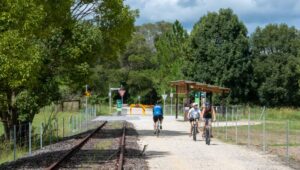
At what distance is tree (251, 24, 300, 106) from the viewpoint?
299ft

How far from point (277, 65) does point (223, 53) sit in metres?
17.5

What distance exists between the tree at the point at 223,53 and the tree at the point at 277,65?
4.47 metres

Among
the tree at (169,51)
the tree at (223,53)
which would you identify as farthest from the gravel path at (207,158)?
the tree at (169,51)

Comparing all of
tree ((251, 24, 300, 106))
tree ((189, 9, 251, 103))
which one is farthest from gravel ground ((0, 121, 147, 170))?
tree ((251, 24, 300, 106))

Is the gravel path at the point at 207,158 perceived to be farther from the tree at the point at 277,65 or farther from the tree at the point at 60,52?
the tree at the point at 277,65

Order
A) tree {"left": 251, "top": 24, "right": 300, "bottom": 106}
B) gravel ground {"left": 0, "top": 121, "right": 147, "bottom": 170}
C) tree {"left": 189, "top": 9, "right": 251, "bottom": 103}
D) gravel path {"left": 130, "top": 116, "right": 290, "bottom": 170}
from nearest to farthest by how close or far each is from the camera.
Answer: gravel path {"left": 130, "top": 116, "right": 290, "bottom": 170} < gravel ground {"left": 0, "top": 121, "right": 147, "bottom": 170} < tree {"left": 189, "top": 9, "right": 251, "bottom": 103} < tree {"left": 251, "top": 24, "right": 300, "bottom": 106}

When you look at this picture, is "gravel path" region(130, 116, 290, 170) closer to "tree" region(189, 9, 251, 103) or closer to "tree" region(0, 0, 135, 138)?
"tree" region(0, 0, 135, 138)

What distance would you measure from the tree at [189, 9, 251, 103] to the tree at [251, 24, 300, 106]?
4.47 meters

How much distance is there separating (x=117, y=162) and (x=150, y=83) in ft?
324

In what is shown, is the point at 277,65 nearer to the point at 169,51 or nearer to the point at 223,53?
the point at 223,53

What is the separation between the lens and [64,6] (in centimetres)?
3012

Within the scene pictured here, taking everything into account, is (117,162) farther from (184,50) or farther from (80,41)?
(184,50)

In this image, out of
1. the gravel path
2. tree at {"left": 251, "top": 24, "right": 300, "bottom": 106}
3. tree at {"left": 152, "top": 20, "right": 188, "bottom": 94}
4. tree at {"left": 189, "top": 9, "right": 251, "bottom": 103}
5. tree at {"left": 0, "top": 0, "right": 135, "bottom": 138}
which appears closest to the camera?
the gravel path

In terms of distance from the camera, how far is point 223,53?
80938 mm
